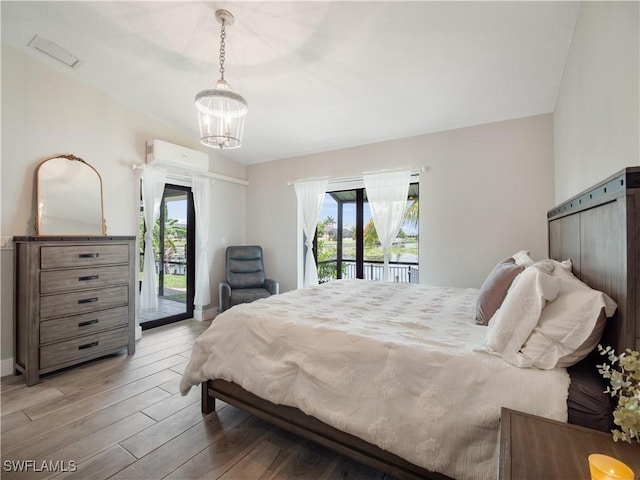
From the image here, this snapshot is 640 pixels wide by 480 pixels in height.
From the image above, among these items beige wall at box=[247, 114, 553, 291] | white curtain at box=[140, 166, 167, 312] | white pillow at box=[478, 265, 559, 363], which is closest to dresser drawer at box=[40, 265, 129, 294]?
white curtain at box=[140, 166, 167, 312]

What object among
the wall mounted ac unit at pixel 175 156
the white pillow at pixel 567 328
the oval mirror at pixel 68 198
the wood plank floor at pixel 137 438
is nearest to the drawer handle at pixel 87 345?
the wood plank floor at pixel 137 438

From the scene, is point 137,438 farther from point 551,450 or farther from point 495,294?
point 495,294

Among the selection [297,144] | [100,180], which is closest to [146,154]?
[100,180]

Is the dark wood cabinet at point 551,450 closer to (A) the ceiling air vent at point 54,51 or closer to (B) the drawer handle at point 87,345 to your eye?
(B) the drawer handle at point 87,345

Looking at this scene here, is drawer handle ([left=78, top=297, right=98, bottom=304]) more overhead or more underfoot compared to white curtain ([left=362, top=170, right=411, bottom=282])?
more underfoot

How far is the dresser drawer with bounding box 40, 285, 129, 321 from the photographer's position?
8.39 ft

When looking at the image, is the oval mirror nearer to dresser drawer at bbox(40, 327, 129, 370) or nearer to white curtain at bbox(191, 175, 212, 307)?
dresser drawer at bbox(40, 327, 129, 370)

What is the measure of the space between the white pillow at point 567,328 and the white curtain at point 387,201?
2646 mm

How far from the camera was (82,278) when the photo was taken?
9.11ft

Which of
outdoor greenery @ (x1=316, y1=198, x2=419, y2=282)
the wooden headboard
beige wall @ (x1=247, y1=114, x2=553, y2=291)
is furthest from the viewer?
outdoor greenery @ (x1=316, y1=198, x2=419, y2=282)

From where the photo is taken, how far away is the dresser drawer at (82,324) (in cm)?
256

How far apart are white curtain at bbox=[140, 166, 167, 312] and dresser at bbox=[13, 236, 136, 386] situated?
2.18ft

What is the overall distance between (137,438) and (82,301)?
1.60 meters

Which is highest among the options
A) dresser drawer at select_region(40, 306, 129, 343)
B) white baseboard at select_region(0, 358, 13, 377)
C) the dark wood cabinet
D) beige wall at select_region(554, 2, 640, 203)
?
beige wall at select_region(554, 2, 640, 203)
